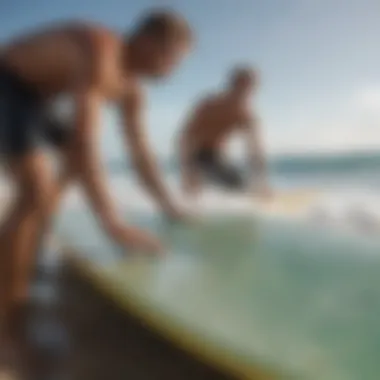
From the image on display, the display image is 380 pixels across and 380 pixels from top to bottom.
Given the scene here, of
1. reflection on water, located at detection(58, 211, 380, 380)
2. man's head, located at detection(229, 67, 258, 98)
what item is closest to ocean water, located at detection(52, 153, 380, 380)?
reflection on water, located at detection(58, 211, 380, 380)

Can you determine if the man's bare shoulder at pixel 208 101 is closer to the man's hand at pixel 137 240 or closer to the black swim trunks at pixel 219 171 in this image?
the black swim trunks at pixel 219 171

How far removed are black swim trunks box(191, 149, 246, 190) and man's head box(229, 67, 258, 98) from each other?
0.09 m

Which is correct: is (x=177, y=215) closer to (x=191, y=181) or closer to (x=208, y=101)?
(x=191, y=181)

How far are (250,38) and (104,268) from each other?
39 cm

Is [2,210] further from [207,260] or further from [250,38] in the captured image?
[250,38]

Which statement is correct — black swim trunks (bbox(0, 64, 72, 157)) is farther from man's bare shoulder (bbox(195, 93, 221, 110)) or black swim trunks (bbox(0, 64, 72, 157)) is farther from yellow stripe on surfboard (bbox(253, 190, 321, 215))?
yellow stripe on surfboard (bbox(253, 190, 321, 215))

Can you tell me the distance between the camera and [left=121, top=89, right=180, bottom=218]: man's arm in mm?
1146

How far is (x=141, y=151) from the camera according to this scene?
1.16 meters

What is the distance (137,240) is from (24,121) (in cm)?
23

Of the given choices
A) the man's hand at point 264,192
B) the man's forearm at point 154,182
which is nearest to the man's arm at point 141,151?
A: the man's forearm at point 154,182

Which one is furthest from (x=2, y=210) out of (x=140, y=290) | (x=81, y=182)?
(x=140, y=290)

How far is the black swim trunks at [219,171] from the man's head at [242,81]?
93mm

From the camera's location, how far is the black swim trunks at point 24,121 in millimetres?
1133

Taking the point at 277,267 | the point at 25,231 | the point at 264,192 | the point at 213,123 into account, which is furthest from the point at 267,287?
the point at 25,231
